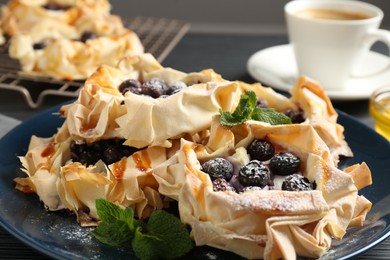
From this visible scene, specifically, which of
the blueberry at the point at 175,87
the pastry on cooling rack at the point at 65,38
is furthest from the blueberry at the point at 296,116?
the pastry on cooling rack at the point at 65,38

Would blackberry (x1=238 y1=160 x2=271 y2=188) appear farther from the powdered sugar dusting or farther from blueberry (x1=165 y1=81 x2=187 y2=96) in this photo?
blueberry (x1=165 y1=81 x2=187 y2=96)

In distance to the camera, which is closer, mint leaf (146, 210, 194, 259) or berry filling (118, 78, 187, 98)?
mint leaf (146, 210, 194, 259)

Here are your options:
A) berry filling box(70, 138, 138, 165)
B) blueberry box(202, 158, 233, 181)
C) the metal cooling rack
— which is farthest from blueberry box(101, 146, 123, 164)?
the metal cooling rack

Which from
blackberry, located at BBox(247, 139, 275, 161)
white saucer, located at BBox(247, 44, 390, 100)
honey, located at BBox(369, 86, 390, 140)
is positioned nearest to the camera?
blackberry, located at BBox(247, 139, 275, 161)

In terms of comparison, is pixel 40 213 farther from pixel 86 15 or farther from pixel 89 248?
pixel 86 15

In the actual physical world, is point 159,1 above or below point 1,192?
below

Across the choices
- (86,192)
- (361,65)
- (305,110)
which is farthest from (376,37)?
(86,192)

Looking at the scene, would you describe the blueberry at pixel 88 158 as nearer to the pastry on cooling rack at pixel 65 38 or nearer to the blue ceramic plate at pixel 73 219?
the blue ceramic plate at pixel 73 219
